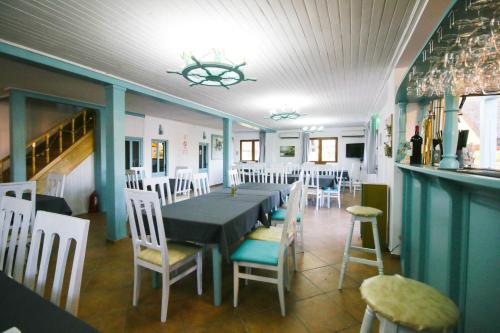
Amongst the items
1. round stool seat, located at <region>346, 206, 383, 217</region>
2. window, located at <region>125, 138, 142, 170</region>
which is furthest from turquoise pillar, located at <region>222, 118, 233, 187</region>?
round stool seat, located at <region>346, 206, 383, 217</region>

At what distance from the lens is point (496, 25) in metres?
1.12

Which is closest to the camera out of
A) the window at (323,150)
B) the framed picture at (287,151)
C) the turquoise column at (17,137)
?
the turquoise column at (17,137)

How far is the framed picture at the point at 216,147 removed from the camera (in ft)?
33.0

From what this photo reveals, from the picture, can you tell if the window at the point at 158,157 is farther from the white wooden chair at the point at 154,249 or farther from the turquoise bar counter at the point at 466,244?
the turquoise bar counter at the point at 466,244

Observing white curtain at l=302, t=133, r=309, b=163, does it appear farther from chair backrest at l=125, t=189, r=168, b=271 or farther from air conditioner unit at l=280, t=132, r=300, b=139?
chair backrest at l=125, t=189, r=168, b=271

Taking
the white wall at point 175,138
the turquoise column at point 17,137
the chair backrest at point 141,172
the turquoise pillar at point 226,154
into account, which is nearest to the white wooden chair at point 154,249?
the chair backrest at point 141,172

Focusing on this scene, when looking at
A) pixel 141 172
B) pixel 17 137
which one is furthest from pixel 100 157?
pixel 17 137

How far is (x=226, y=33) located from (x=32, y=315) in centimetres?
243

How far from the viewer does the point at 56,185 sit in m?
3.52

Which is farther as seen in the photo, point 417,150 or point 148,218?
point 417,150

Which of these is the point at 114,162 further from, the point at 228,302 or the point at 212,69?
the point at 228,302

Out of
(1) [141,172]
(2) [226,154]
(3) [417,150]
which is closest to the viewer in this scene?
(3) [417,150]

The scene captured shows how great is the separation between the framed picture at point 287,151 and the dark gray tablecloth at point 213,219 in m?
7.90

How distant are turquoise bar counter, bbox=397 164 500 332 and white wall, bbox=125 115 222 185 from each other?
21.6ft
